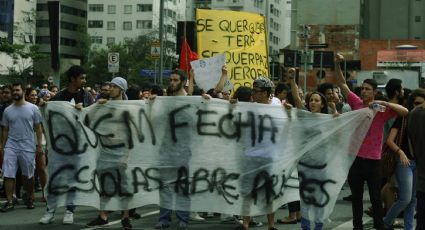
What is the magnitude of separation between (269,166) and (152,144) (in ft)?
4.51

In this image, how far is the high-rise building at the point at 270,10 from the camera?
115 meters

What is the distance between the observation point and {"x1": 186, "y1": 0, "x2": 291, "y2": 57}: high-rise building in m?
115

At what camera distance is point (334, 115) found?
8094mm

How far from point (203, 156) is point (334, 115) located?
1.52 metres

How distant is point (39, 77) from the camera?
64875 mm

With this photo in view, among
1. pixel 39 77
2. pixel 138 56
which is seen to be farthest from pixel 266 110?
pixel 138 56

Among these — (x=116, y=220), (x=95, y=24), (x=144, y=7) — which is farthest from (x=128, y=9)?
(x=116, y=220)

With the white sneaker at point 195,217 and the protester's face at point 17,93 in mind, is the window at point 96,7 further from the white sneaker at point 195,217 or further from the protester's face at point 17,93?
the white sneaker at point 195,217

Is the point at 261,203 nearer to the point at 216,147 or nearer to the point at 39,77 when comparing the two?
the point at 216,147

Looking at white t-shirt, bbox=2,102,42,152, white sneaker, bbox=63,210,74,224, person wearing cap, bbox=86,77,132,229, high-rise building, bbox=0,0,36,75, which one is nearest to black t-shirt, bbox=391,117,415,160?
person wearing cap, bbox=86,77,132,229

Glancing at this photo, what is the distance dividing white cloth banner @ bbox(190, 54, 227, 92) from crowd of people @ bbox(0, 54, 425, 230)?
3.60 feet

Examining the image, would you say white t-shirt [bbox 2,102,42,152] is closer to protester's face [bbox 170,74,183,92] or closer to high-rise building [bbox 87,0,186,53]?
protester's face [bbox 170,74,183,92]

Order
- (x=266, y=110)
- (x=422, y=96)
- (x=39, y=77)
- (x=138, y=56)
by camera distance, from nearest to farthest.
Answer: (x=422, y=96) → (x=266, y=110) → (x=39, y=77) → (x=138, y=56)

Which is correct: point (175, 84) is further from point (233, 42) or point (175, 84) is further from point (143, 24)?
point (143, 24)
